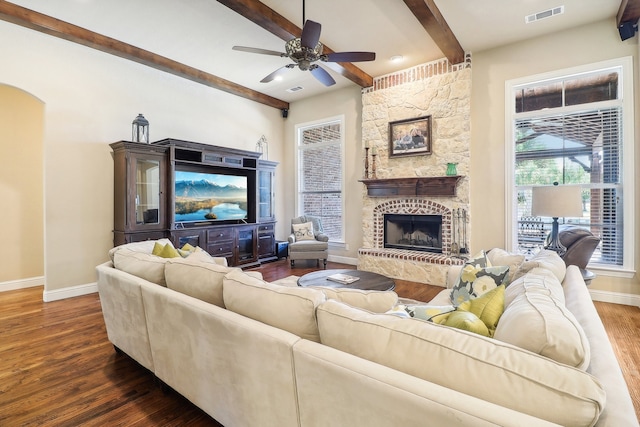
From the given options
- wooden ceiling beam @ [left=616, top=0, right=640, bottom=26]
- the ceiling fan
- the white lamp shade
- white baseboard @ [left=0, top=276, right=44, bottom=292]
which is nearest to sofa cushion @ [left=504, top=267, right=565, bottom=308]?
the white lamp shade

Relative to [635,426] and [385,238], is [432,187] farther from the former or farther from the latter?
[635,426]

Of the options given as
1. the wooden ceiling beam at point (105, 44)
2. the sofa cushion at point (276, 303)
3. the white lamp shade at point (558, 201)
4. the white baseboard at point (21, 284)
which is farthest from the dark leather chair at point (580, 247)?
the white baseboard at point (21, 284)

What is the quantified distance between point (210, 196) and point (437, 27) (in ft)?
13.7

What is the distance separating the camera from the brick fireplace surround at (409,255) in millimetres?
4453

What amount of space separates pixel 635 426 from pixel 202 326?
60.7 inches

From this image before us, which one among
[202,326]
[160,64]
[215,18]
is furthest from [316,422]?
[160,64]

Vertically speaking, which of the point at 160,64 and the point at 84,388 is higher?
the point at 160,64

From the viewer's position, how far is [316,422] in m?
1.09

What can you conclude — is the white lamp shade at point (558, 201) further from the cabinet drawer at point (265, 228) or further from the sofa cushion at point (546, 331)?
the cabinet drawer at point (265, 228)

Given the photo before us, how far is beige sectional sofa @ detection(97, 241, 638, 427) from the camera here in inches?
30.5

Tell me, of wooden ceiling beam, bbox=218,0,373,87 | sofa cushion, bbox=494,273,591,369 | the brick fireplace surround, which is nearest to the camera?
sofa cushion, bbox=494,273,591,369

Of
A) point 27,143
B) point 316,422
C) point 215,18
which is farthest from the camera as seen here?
point 27,143

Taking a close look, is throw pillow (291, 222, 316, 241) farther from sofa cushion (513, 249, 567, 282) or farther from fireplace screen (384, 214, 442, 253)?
sofa cushion (513, 249, 567, 282)

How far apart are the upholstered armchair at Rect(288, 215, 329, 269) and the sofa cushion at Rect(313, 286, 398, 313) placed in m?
3.98
